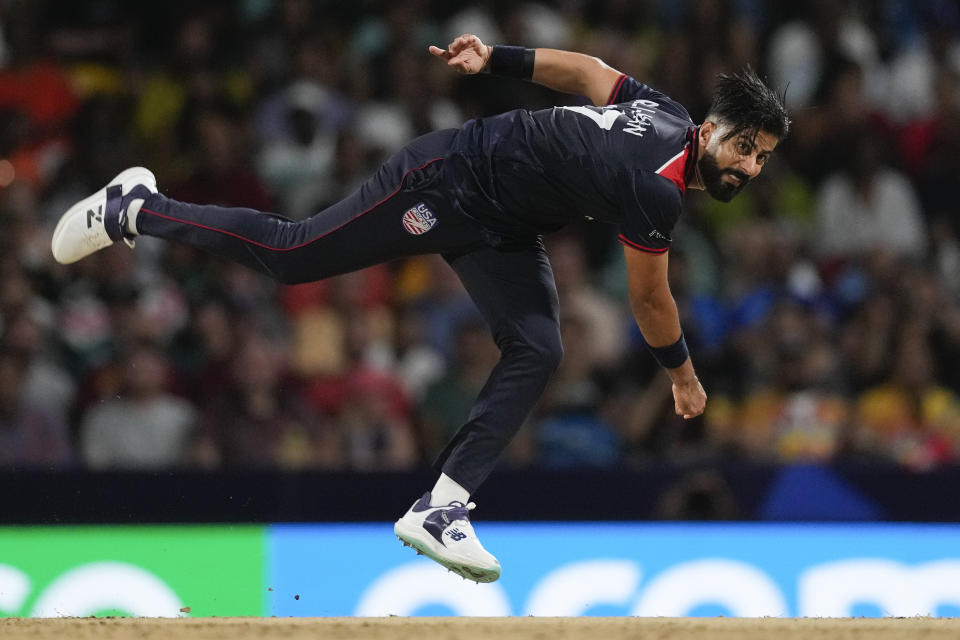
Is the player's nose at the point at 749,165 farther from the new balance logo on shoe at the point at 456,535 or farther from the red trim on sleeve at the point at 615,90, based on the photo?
the new balance logo on shoe at the point at 456,535

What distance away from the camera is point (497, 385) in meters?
5.31

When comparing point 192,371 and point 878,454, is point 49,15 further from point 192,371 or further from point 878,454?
point 878,454

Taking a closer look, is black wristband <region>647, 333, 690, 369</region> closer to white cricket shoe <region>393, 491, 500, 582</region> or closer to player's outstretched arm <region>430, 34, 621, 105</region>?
white cricket shoe <region>393, 491, 500, 582</region>

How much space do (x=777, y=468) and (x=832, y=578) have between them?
60 cm

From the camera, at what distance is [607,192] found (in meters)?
5.00

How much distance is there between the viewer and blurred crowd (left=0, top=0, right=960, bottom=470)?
26.1ft

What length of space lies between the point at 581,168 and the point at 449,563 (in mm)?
1529

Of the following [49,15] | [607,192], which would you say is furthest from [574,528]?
[49,15]

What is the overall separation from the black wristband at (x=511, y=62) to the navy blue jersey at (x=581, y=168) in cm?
29

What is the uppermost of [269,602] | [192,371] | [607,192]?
[607,192]

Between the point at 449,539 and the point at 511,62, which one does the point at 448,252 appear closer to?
the point at 511,62

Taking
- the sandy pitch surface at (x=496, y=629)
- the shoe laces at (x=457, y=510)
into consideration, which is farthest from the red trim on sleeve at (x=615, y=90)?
the sandy pitch surface at (x=496, y=629)

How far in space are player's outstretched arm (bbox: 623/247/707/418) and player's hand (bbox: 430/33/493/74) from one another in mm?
987

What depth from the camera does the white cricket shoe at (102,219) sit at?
5711 millimetres
